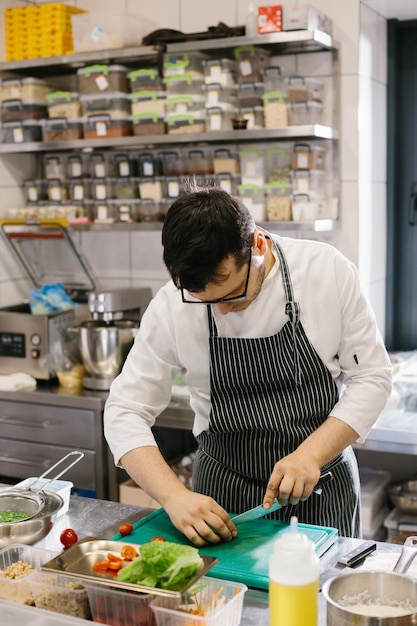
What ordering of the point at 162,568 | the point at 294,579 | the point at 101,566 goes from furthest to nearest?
the point at 101,566, the point at 162,568, the point at 294,579

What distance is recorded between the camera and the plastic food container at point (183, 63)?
3506mm

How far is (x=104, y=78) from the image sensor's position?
3.72m

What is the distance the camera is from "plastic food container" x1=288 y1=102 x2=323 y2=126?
3350mm

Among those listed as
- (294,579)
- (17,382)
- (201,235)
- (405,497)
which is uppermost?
(201,235)

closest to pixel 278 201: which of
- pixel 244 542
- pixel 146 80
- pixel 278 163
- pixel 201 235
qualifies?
pixel 278 163

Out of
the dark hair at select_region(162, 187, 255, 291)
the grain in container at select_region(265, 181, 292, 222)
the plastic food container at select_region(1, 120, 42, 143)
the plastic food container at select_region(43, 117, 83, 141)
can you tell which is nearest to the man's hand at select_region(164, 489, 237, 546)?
the dark hair at select_region(162, 187, 255, 291)

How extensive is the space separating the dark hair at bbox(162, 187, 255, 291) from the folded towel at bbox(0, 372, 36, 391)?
6.62 ft

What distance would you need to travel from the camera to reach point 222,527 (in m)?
1.75

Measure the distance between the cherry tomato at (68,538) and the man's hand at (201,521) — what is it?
214 millimetres

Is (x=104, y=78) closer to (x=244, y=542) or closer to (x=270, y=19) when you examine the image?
(x=270, y=19)

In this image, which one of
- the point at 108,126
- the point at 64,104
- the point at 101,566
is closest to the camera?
the point at 101,566

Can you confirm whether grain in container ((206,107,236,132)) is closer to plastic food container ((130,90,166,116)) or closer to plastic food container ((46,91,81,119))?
plastic food container ((130,90,166,116))

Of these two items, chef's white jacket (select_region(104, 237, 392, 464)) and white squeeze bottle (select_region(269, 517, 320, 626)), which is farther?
chef's white jacket (select_region(104, 237, 392, 464))

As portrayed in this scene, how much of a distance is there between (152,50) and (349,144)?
0.93 meters
